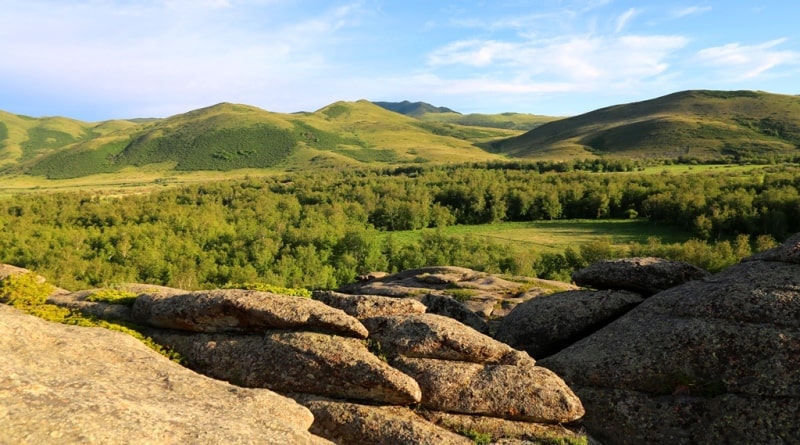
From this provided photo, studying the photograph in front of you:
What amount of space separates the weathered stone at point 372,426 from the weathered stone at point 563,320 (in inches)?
395

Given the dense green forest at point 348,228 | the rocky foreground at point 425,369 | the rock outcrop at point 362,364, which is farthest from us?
the dense green forest at point 348,228

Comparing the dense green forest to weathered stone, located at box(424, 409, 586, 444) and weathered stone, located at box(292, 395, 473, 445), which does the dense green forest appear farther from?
weathered stone, located at box(424, 409, 586, 444)

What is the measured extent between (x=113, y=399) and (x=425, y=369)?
11.2 meters

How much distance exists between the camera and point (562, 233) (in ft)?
471

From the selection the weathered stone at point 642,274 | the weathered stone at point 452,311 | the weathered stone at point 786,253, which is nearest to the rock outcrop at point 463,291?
the weathered stone at point 452,311

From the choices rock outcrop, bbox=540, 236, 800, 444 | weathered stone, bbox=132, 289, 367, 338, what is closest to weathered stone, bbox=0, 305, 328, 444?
weathered stone, bbox=132, 289, 367, 338

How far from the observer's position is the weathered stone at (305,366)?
18.0 meters

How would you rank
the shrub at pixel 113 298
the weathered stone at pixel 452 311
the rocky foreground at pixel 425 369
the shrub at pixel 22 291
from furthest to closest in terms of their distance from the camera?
the weathered stone at pixel 452 311 < the shrub at pixel 113 298 < the shrub at pixel 22 291 < the rocky foreground at pixel 425 369

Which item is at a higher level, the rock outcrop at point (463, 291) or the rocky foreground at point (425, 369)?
the rocky foreground at point (425, 369)

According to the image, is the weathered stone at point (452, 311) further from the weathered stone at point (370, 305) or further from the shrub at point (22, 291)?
the shrub at point (22, 291)

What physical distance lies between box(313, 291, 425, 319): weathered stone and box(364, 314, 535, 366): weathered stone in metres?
1.34

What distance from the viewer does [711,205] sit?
12188 centimetres

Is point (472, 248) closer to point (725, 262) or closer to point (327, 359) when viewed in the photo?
point (725, 262)

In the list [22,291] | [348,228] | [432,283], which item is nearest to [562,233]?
[348,228]
